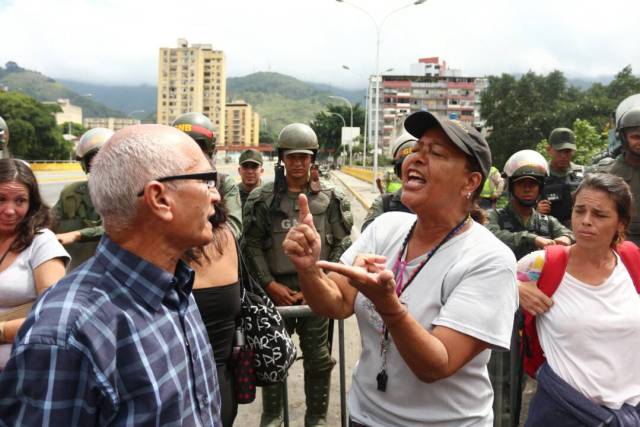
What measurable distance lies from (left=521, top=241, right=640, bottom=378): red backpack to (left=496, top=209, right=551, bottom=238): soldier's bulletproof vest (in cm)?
132

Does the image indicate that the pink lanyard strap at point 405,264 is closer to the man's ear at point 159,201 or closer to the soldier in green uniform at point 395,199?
the man's ear at point 159,201

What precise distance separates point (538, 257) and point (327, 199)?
1.98 metres

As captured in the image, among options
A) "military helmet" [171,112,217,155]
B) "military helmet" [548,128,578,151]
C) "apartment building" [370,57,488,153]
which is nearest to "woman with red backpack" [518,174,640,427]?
"military helmet" [171,112,217,155]

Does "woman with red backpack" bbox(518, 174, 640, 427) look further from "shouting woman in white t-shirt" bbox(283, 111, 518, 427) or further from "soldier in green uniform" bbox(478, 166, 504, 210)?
"soldier in green uniform" bbox(478, 166, 504, 210)

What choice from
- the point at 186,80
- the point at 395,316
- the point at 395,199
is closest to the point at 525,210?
the point at 395,199

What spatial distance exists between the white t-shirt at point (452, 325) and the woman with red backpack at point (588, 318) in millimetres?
660

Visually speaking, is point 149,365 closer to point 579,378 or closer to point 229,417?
point 229,417

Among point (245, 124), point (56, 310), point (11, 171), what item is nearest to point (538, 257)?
point (56, 310)

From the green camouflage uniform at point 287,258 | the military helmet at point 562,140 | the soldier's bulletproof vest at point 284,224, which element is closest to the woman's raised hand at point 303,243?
the green camouflage uniform at point 287,258

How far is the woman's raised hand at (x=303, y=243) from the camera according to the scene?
1.77m

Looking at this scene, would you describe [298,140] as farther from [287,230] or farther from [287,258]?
[287,258]

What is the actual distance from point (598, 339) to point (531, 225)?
1725 millimetres

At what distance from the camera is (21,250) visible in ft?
7.95

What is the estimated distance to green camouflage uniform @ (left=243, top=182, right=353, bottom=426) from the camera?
3.57 meters
